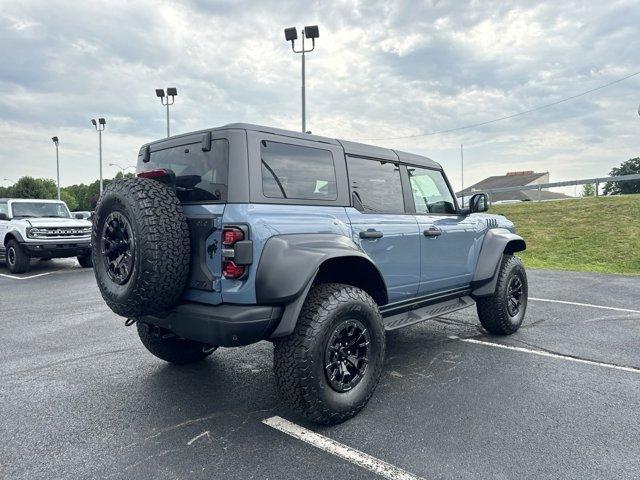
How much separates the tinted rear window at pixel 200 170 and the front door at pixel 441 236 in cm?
192

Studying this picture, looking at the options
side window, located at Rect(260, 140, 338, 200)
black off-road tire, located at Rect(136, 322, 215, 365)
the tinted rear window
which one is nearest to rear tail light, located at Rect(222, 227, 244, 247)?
the tinted rear window

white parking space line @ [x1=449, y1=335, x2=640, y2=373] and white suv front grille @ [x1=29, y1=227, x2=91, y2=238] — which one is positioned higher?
white suv front grille @ [x1=29, y1=227, x2=91, y2=238]

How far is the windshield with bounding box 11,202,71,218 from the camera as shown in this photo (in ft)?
36.7

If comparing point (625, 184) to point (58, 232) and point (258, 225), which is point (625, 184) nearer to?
point (58, 232)

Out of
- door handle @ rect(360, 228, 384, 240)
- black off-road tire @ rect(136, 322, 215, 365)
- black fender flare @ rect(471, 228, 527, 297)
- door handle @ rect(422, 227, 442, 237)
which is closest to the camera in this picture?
door handle @ rect(360, 228, 384, 240)

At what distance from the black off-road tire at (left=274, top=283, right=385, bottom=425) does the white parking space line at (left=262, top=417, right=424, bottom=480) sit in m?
0.12

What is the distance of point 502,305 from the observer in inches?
189

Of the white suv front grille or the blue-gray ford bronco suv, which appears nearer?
the blue-gray ford bronco suv

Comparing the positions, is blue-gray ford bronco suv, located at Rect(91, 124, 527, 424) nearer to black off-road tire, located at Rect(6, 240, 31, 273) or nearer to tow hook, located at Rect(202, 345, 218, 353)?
tow hook, located at Rect(202, 345, 218, 353)

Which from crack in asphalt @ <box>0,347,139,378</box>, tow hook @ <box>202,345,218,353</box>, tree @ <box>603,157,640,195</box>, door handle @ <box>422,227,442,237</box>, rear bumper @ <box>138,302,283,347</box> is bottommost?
crack in asphalt @ <box>0,347,139,378</box>

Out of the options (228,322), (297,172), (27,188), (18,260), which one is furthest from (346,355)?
(27,188)

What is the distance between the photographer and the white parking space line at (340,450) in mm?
2377

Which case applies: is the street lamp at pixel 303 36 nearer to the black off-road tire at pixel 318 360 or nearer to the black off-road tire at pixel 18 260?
the black off-road tire at pixel 18 260

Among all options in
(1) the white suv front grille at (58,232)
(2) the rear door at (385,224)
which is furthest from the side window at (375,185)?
(1) the white suv front grille at (58,232)
